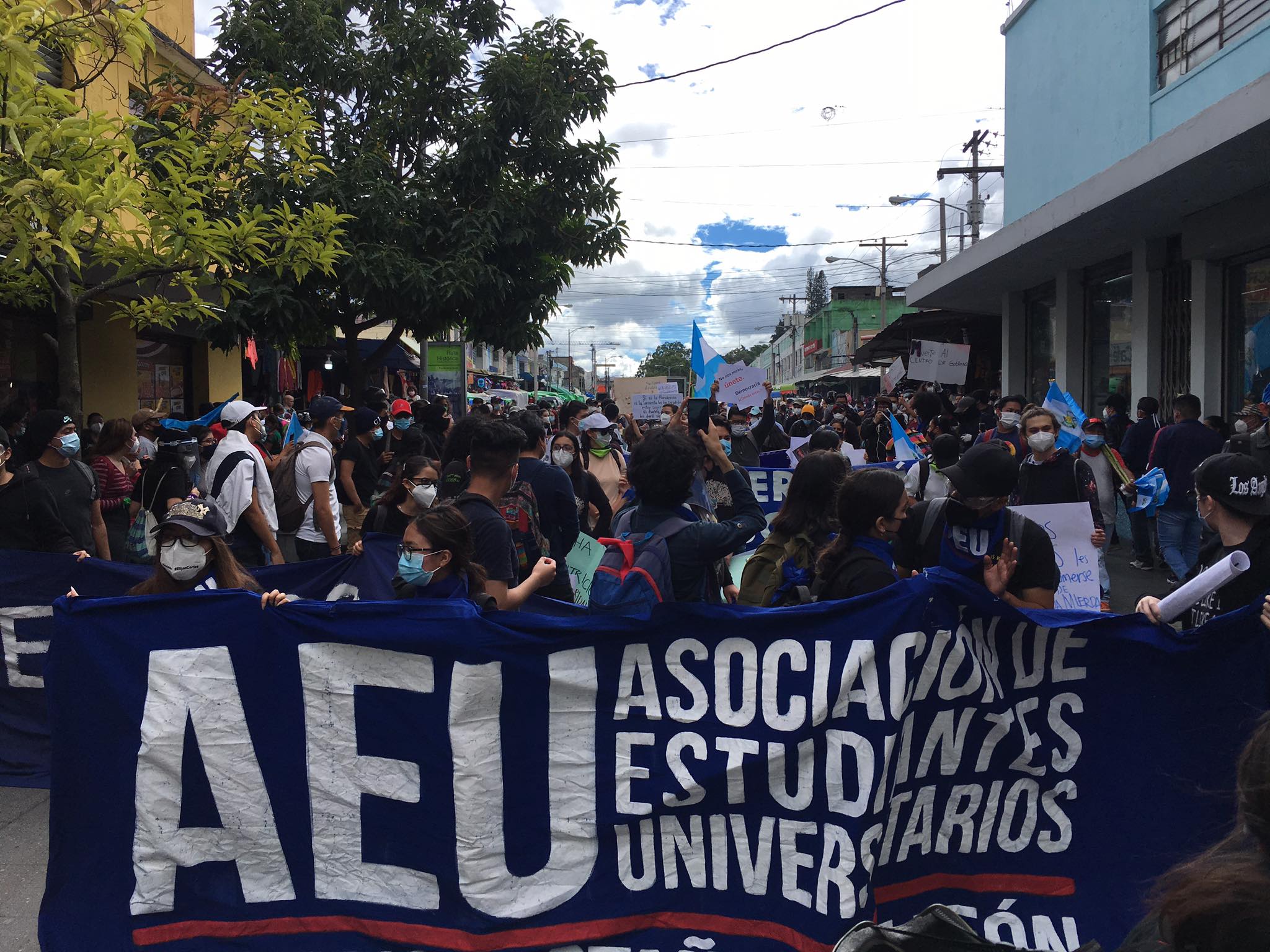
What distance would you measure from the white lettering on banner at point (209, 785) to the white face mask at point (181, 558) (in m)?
0.46

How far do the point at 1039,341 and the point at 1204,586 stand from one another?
55.8ft

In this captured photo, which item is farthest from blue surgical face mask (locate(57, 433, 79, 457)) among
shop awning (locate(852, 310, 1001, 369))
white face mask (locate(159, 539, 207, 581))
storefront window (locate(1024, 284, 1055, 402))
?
shop awning (locate(852, 310, 1001, 369))

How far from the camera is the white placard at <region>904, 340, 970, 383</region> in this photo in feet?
46.1

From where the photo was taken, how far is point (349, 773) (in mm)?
3447

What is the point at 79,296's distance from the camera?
6.66 m

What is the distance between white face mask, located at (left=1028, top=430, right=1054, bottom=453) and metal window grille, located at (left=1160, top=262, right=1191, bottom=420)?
23.5 ft

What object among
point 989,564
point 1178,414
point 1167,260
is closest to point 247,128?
point 989,564

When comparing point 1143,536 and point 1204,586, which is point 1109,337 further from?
point 1204,586

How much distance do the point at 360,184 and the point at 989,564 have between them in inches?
452

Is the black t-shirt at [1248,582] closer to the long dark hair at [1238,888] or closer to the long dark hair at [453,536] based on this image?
the long dark hair at [1238,888]

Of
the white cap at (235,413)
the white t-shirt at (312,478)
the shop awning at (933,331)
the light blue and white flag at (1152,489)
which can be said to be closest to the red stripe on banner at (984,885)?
the white t-shirt at (312,478)

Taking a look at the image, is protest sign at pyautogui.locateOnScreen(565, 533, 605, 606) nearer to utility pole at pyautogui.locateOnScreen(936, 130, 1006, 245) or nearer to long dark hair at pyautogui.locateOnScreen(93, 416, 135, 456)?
long dark hair at pyautogui.locateOnScreen(93, 416, 135, 456)

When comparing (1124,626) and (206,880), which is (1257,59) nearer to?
(1124,626)

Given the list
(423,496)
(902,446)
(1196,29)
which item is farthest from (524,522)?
(1196,29)
